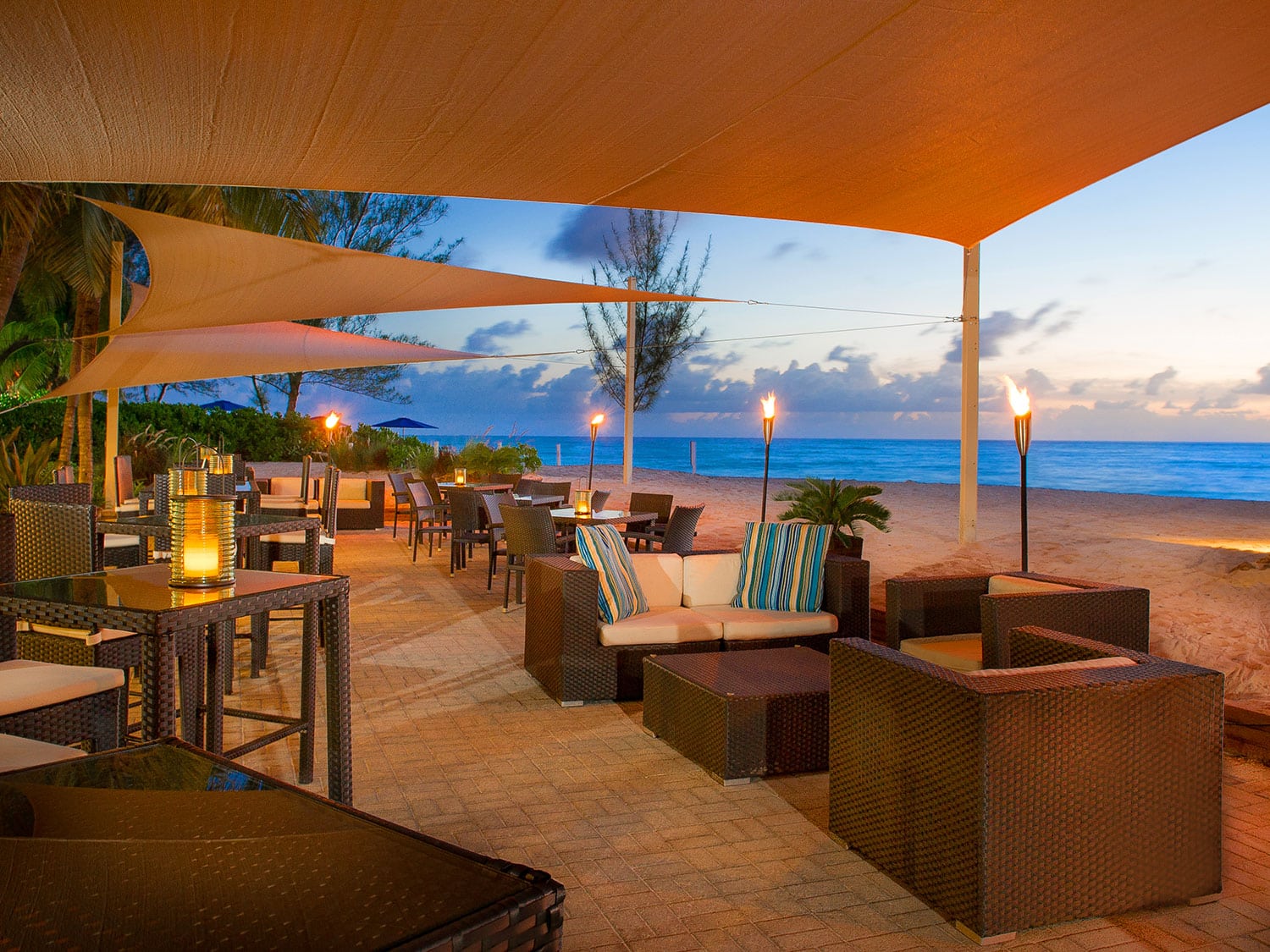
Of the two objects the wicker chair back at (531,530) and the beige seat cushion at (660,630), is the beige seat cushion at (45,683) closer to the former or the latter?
the beige seat cushion at (660,630)

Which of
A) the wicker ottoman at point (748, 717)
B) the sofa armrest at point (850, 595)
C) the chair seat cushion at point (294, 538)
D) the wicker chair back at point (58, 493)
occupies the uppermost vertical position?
the wicker chair back at point (58, 493)

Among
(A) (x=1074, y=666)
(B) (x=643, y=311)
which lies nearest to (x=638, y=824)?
(A) (x=1074, y=666)

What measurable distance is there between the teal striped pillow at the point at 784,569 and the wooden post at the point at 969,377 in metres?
4.24

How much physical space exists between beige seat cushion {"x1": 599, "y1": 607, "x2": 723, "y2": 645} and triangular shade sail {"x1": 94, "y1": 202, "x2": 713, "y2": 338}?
1.86 metres

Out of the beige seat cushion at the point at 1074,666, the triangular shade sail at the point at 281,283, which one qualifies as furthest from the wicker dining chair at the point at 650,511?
the beige seat cushion at the point at 1074,666

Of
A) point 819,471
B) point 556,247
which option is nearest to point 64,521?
point 556,247

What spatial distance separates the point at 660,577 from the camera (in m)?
5.18

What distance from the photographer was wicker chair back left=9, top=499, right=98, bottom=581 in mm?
3371

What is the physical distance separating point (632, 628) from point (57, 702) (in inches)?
104

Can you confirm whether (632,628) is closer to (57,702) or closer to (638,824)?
(638,824)

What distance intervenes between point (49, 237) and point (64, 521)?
10.6 m

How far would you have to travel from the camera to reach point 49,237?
11867mm

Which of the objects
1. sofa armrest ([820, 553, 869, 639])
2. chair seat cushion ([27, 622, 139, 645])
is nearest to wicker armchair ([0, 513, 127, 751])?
chair seat cushion ([27, 622, 139, 645])

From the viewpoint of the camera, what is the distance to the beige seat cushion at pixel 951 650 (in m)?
3.97
